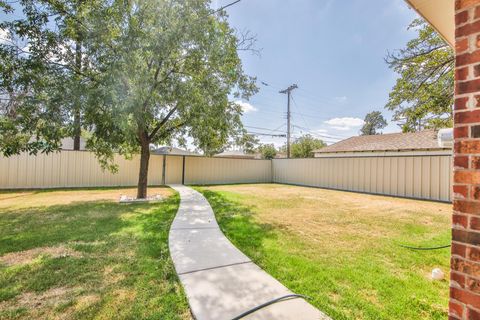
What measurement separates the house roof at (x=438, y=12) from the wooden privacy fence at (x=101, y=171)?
12.0 meters

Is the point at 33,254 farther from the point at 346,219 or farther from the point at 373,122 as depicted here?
the point at 373,122

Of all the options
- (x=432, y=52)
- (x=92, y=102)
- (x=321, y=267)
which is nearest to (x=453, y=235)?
(x=321, y=267)

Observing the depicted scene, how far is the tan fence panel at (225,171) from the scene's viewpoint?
44.9 feet

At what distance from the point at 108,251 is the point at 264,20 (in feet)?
23.0

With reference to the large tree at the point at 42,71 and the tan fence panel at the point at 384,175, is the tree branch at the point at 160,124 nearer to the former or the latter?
the large tree at the point at 42,71

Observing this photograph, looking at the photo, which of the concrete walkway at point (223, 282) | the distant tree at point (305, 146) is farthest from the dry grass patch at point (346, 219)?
the distant tree at point (305, 146)

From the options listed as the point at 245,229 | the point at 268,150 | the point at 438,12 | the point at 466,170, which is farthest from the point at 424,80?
the point at 268,150

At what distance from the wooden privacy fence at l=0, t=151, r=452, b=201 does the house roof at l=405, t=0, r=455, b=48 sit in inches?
332

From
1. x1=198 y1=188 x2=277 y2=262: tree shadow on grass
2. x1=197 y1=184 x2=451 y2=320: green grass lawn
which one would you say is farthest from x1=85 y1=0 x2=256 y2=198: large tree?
x1=197 y1=184 x2=451 y2=320: green grass lawn

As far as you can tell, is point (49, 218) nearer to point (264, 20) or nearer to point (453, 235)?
point (453, 235)

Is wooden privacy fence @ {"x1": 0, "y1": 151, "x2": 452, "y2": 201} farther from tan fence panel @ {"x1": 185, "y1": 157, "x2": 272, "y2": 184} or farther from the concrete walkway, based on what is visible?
the concrete walkway

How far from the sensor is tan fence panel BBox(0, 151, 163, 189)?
31.4 ft

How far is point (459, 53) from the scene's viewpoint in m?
1.24

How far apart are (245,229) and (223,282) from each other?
6.87 feet
